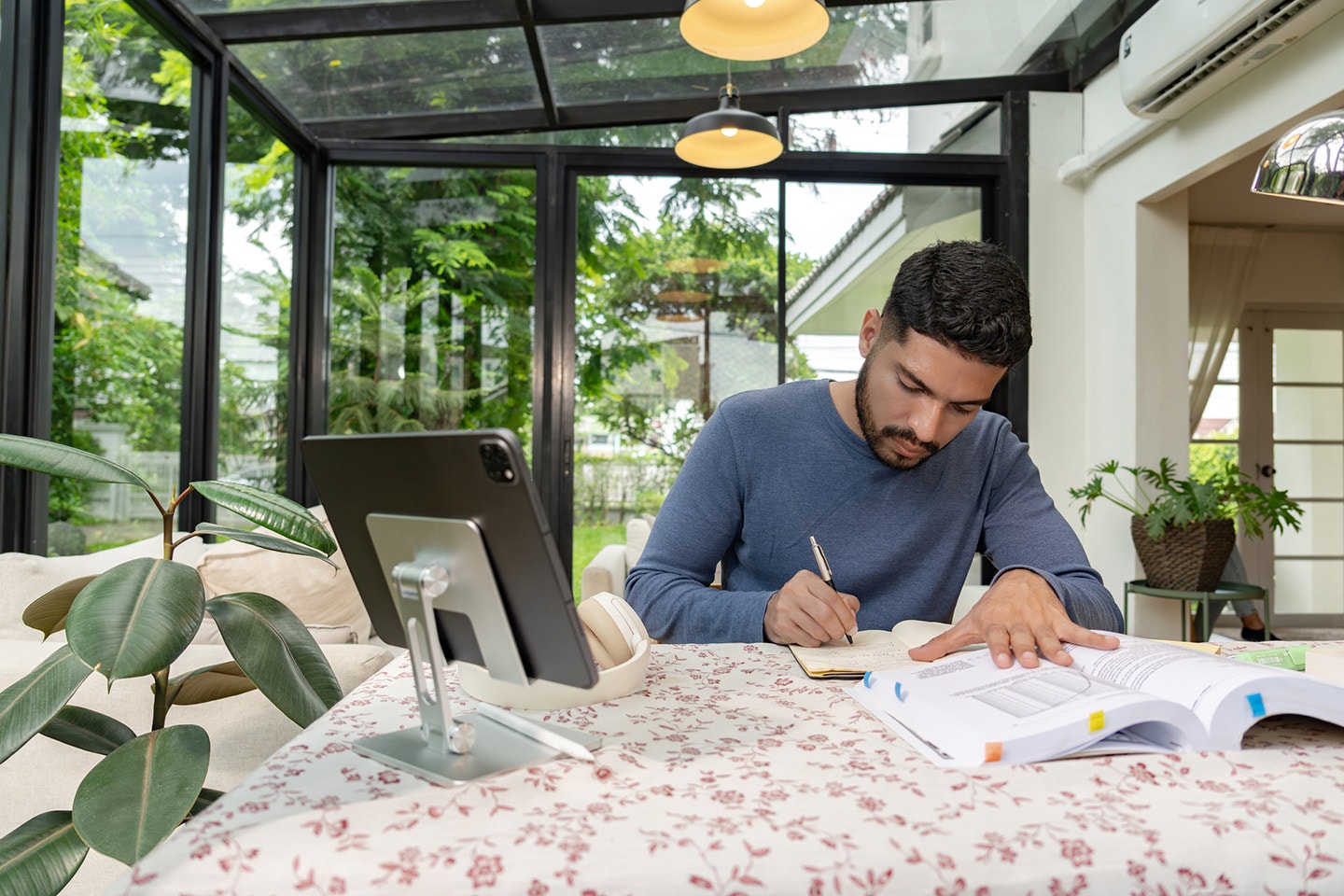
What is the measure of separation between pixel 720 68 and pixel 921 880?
448 centimetres

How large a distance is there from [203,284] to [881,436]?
2.73 m

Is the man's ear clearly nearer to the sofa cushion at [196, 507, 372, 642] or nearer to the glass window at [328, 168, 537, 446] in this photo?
the sofa cushion at [196, 507, 372, 642]

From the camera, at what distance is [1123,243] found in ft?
13.6

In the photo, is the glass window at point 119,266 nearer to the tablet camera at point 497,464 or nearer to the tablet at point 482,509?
the tablet at point 482,509

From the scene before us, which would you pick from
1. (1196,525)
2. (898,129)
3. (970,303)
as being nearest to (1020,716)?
(970,303)

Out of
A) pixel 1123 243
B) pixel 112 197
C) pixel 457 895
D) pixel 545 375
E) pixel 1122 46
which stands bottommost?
pixel 457 895

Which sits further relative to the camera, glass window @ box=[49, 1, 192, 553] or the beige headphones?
glass window @ box=[49, 1, 192, 553]

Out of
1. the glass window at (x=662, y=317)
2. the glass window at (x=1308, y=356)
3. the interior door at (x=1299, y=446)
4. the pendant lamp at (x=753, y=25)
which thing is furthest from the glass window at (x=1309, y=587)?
the pendant lamp at (x=753, y=25)

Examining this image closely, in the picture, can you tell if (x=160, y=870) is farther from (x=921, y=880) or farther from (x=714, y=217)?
(x=714, y=217)

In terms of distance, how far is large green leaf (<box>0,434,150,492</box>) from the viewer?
1.05 meters

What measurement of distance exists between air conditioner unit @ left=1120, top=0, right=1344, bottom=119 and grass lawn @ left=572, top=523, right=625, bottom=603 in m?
2.87

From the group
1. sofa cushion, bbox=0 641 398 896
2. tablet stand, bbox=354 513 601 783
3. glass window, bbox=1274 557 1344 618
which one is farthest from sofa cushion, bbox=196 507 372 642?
glass window, bbox=1274 557 1344 618

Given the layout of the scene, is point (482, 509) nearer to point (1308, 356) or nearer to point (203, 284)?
point (203, 284)

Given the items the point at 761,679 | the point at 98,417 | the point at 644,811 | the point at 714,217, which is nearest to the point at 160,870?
the point at 644,811
